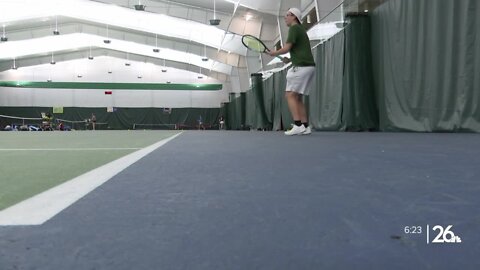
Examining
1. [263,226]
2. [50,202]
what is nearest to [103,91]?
[50,202]

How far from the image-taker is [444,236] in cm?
83

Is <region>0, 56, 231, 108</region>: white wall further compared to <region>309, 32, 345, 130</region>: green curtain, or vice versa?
<region>0, 56, 231, 108</region>: white wall

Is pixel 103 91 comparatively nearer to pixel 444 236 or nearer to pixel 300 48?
pixel 300 48

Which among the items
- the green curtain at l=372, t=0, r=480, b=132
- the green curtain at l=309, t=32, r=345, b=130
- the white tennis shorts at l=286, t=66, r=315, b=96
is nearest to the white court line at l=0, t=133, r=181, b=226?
the white tennis shorts at l=286, t=66, r=315, b=96

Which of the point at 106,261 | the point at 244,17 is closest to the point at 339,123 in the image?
the point at 106,261

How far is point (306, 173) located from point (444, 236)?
0.96m

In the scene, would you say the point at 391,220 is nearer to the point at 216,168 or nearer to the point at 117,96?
the point at 216,168

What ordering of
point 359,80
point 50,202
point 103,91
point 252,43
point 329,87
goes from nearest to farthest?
1. point 50,202
2. point 359,80
3. point 252,43
4. point 329,87
5. point 103,91

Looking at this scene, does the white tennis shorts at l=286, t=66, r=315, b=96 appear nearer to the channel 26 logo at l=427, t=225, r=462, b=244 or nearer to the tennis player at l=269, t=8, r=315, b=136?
the tennis player at l=269, t=8, r=315, b=136

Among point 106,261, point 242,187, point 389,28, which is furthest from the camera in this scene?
point 389,28

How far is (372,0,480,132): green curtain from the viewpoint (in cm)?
471

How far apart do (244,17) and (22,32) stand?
1262 cm

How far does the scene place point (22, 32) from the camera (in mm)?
21844

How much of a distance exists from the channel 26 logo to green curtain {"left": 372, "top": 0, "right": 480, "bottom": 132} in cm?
429
